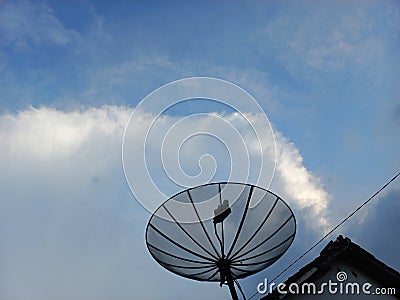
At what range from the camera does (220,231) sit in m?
8.00

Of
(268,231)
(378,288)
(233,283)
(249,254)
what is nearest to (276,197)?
(268,231)

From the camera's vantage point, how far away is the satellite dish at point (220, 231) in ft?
25.2

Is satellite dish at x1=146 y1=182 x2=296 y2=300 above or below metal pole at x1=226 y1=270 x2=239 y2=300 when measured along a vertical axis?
above

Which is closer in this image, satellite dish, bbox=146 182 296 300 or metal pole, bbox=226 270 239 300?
metal pole, bbox=226 270 239 300

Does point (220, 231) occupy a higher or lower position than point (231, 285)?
higher

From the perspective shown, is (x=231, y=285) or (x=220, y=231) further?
(x=220, y=231)

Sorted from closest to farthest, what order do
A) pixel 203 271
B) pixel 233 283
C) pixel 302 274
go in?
pixel 233 283
pixel 203 271
pixel 302 274

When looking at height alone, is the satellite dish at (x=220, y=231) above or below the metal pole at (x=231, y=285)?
above

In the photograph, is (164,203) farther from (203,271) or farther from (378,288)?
(378,288)

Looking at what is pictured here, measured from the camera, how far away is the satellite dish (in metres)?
7.70

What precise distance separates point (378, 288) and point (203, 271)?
4725 millimetres

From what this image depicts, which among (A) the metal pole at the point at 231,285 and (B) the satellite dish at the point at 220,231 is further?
(B) the satellite dish at the point at 220,231

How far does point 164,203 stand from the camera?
7473 millimetres

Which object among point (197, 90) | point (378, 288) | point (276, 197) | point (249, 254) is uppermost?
point (197, 90)
